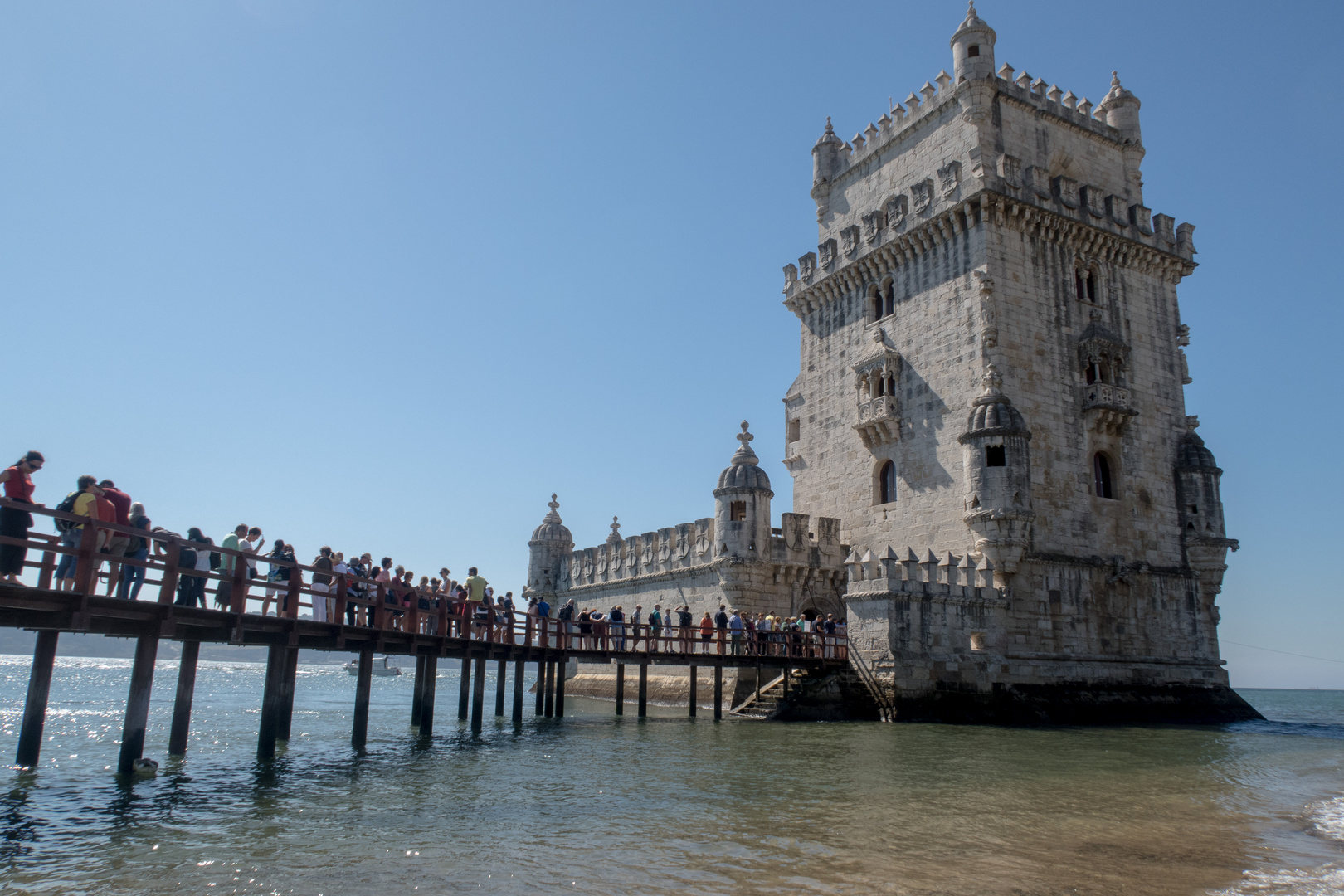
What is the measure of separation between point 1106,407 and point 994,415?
4356 millimetres

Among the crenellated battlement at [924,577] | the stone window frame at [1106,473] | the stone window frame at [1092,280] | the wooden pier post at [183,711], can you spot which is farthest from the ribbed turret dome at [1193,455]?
the wooden pier post at [183,711]

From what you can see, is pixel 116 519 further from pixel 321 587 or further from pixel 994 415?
pixel 994 415

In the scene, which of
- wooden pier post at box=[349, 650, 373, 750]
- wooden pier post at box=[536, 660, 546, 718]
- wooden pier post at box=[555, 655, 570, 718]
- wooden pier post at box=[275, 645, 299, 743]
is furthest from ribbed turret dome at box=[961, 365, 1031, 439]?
wooden pier post at box=[275, 645, 299, 743]

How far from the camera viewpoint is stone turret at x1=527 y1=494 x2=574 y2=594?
1652 inches

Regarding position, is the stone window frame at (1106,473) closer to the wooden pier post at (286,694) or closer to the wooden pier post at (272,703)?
the wooden pier post at (286,694)

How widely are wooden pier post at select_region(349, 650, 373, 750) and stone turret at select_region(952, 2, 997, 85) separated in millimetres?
24642

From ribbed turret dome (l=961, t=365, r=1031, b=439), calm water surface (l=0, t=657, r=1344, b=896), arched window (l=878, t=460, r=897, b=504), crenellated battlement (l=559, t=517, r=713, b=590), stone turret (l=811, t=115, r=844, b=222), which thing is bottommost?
calm water surface (l=0, t=657, r=1344, b=896)

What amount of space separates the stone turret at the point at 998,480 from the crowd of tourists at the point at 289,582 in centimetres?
485

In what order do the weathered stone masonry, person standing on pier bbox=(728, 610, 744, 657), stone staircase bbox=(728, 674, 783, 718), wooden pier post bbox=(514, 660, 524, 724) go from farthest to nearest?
the weathered stone masonry, person standing on pier bbox=(728, 610, 744, 657), stone staircase bbox=(728, 674, 783, 718), wooden pier post bbox=(514, 660, 524, 724)

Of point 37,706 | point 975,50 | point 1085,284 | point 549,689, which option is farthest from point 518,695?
point 975,50

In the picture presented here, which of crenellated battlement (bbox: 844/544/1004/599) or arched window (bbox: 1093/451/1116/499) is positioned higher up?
arched window (bbox: 1093/451/1116/499)

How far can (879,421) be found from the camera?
29.5 metres

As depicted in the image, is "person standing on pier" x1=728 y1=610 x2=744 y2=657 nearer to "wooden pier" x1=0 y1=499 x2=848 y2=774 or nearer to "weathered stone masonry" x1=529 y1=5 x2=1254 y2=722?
"wooden pier" x1=0 y1=499 x2=848 y2=774

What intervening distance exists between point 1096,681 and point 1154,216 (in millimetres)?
16309
